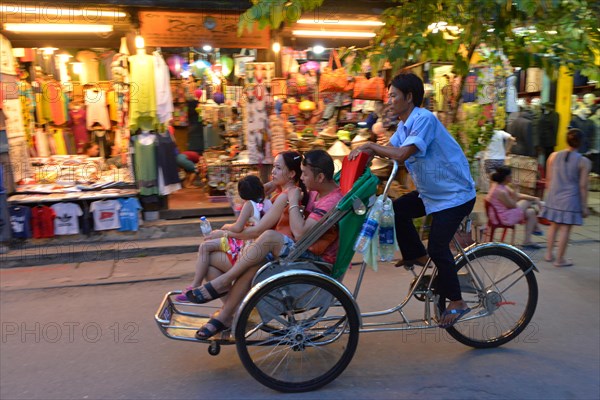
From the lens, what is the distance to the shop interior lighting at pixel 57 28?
6.79 metres

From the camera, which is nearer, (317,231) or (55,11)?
(317,231)

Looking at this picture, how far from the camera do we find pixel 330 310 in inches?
129

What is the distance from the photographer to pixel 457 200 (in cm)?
323

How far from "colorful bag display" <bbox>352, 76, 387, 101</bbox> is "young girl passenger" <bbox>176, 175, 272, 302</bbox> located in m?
4.34

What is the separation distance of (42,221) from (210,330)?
4.31 meters

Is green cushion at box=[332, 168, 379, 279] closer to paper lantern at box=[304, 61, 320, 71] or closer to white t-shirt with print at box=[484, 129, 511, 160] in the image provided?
paper lantern at box=[304, 61, 320, 71]

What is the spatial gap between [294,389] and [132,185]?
481 centimetres

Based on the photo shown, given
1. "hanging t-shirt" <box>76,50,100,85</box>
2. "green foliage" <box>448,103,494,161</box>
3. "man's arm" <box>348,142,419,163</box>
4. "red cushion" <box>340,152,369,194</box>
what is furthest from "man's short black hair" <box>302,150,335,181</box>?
"hanging t-shirt" <box>76,50,100,85</box>

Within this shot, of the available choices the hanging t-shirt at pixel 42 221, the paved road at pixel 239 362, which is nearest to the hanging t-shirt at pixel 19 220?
the hanging t-shirt at pixel 42 221

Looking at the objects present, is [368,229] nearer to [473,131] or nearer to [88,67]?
[473,131]

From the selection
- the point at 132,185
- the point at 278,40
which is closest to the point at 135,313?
the point at 132,185

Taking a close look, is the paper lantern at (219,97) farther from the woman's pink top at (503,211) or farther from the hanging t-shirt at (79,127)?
the woman's pink top at (503,211)

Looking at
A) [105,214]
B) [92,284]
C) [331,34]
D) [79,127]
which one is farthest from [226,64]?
[92,284]

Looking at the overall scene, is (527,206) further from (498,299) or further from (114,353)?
(114,353)
